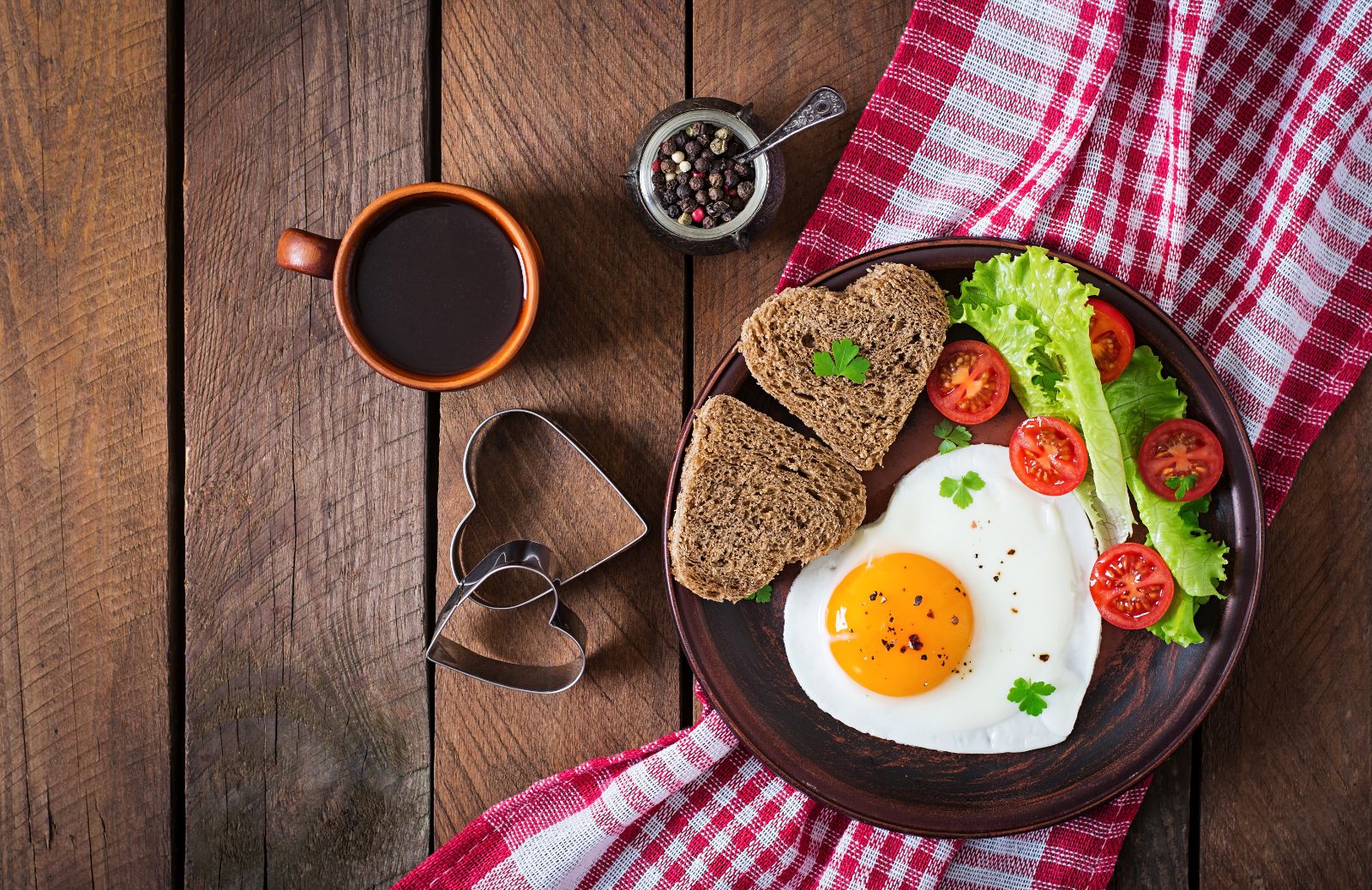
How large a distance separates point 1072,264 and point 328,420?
215cm

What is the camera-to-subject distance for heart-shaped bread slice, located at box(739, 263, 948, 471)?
7.82ft

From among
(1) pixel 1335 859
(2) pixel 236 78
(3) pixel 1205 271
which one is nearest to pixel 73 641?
(2) pixel 236 78

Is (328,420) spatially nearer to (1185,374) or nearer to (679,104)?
(679,104)

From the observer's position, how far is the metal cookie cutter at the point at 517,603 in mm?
2541

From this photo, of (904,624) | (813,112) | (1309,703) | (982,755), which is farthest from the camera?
(1309,703)

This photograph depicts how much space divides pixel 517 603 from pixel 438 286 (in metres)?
0.95

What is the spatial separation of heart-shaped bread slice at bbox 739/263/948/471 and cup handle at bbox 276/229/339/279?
3.58 ft

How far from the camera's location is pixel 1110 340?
7.80ft

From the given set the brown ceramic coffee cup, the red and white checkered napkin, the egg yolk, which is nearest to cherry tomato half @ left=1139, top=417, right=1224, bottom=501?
the red and white checkered napkin

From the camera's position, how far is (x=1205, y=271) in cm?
257

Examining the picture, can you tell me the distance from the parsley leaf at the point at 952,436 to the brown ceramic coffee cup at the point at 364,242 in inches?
45.3

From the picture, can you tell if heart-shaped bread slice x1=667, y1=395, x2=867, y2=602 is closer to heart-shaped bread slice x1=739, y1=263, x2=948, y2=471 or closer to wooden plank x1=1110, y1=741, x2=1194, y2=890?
heart-shaped bread slice x1=739, y1=263, x2=948, y2=471

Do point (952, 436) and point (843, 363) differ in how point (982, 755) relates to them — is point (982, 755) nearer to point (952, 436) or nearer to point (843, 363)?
point (952, 436)

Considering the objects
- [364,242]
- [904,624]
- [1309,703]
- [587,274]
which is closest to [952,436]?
[904,624]
